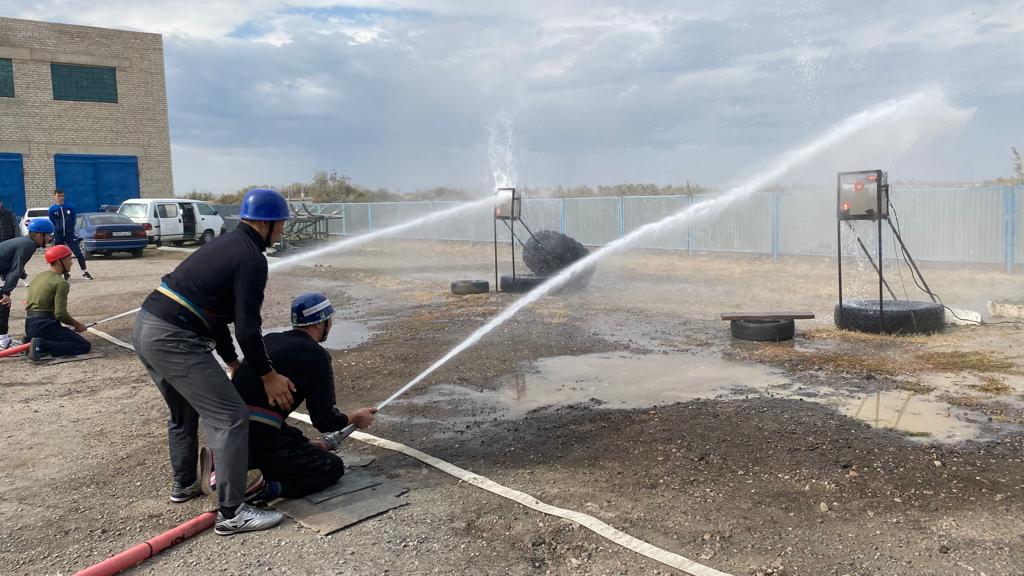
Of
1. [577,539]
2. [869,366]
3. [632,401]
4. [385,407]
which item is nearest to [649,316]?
[869,366]

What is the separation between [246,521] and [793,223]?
65.1 ft

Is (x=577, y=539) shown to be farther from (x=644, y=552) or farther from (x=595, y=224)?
(x=595, y=224)

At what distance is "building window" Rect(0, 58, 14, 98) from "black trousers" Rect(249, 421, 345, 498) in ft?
118

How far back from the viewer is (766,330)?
340 inches

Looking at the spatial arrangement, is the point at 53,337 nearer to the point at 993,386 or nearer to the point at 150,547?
the point at 150,547

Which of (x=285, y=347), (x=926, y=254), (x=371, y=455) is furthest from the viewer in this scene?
(x=926, y=254)

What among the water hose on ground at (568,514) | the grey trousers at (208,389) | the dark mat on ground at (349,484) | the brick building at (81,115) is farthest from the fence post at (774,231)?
the brick building at (81,115)

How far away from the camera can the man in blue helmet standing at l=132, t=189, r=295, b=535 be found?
3.76 m

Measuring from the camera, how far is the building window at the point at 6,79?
32250mm

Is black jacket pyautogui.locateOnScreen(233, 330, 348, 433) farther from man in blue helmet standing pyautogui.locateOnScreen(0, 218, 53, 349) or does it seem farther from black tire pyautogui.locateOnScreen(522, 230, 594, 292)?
black tire pyautogui.locateOnScreen(522, 230, 594, 292)

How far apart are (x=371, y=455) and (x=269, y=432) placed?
1042 mm

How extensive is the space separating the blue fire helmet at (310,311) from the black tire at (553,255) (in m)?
9.83

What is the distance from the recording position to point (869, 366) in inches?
287

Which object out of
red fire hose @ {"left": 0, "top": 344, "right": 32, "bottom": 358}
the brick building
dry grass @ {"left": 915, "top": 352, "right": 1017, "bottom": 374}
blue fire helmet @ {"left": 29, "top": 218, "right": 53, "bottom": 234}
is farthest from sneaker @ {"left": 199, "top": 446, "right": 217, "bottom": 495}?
the brick building
